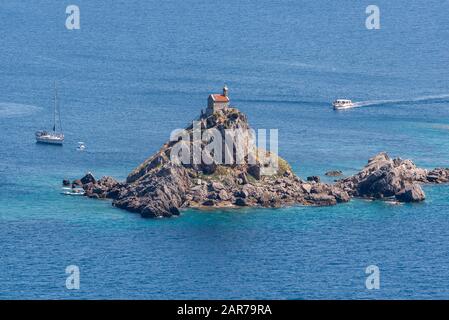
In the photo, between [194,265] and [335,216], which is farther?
[335,216]

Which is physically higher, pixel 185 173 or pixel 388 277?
pixel 185 173

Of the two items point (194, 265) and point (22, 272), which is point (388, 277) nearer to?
point (194, 265)

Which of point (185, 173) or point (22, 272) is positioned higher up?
point (185, 173)

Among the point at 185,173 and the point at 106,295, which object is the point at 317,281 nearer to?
the point at 106,295
